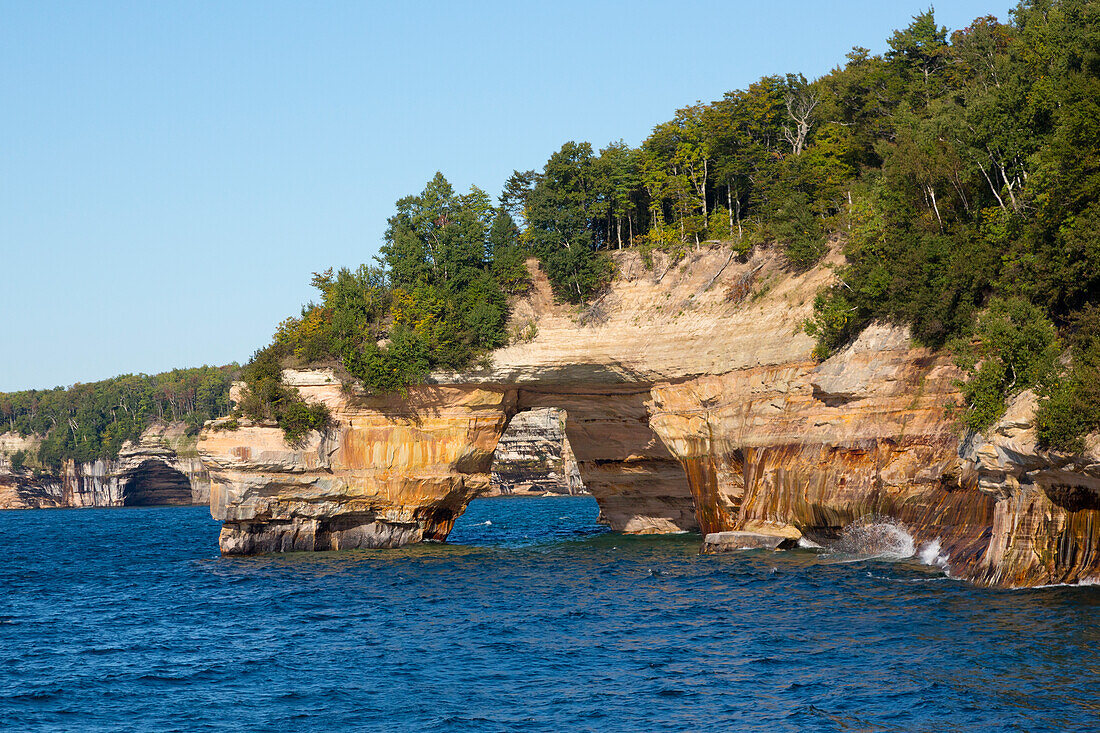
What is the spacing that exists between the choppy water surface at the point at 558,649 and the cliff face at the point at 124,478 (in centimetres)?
9999

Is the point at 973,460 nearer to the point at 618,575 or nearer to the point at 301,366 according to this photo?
the point at 618,575

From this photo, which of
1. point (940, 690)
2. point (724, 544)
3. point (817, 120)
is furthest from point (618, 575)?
point (817, 120)

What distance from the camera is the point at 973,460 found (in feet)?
99.0

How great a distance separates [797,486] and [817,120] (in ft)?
87.6

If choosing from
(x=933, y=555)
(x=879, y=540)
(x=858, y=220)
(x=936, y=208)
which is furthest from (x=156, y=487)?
(x=936, y=208)

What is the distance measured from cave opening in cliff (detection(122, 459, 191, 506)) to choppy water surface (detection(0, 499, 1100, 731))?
109913 millimetres

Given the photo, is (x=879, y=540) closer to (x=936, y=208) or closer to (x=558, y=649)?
(x=936, y=208)

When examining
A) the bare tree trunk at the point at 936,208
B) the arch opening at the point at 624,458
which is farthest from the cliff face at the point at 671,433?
the bare tree trunk at the point at 936,208

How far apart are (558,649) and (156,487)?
14066 centimetres

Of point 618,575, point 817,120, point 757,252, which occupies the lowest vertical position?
point 618,575

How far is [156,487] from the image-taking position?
152 meters

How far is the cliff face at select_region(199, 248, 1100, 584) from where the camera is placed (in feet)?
124

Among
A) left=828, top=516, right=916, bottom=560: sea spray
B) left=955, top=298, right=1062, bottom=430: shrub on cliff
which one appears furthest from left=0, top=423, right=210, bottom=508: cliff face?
left=955, top=298, right=1062, bottom=430: shrub on cliff

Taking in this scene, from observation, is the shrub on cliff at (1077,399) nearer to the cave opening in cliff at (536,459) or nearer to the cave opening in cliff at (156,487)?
the cave opening in cliff at (536,459)
